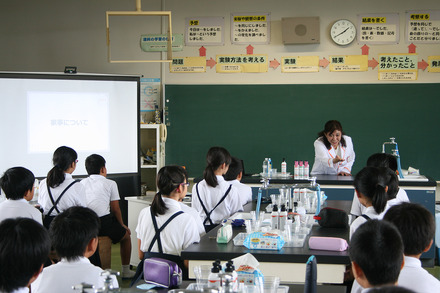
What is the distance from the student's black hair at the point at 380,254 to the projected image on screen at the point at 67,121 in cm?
508

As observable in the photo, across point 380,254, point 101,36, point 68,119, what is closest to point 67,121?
point 68,119

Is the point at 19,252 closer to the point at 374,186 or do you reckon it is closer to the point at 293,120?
the point at 374,186

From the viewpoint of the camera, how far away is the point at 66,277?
2.18 m

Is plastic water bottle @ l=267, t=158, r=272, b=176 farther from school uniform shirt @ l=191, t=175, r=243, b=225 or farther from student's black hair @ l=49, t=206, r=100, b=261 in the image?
student's black hair @ l=49, t=206, r=100, b=261

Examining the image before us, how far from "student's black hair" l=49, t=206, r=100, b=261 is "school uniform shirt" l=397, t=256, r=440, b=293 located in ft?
4.12

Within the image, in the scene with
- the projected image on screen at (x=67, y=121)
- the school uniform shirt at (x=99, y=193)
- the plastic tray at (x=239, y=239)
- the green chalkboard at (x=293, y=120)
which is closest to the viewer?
the plastic tray at (x=239, y=239)

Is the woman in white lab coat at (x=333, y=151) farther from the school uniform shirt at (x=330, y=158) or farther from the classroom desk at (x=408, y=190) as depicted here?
the classroom desk at (x=408, y=190)

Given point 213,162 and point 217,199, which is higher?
point 213,162

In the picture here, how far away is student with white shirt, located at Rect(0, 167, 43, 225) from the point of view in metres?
3.46

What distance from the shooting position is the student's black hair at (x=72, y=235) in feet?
7.39

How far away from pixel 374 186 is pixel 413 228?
94cm

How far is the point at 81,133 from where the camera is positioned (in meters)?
6.41

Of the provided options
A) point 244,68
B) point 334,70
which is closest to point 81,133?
point 244,68

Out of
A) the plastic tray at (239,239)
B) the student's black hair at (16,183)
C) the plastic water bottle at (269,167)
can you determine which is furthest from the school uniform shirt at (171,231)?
the plastic water bottle at (269,167)
